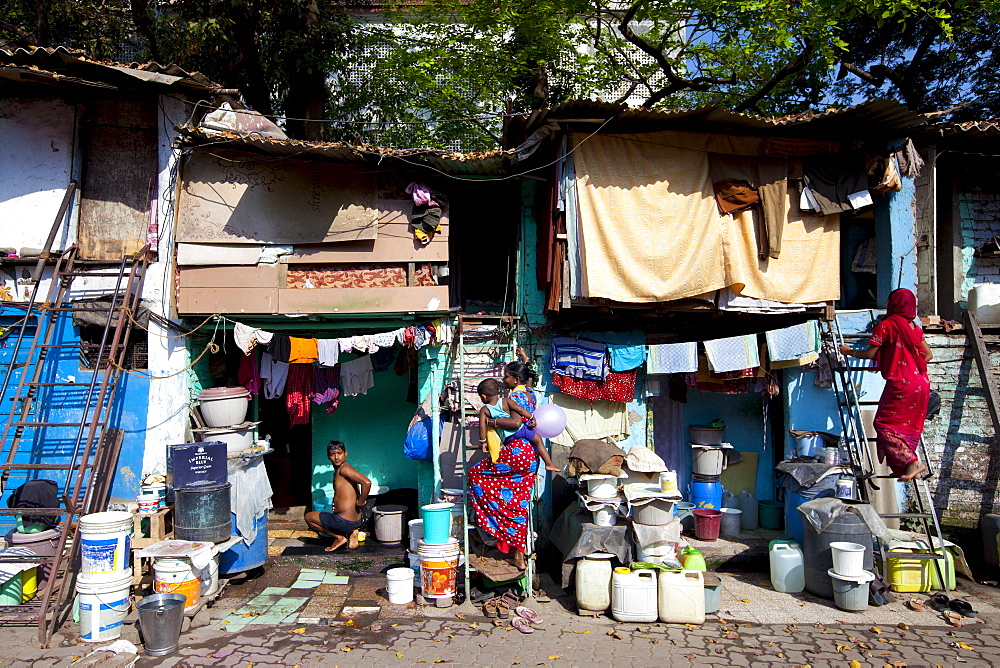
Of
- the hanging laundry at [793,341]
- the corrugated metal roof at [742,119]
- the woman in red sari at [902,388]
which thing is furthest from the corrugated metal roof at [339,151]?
the woman in red sari at [902,388]

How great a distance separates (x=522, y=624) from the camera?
6.48 meters

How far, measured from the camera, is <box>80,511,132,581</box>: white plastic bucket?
6195 millimetres

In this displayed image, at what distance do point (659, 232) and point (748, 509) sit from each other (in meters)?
4.30

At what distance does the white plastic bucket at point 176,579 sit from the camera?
648 centimetres

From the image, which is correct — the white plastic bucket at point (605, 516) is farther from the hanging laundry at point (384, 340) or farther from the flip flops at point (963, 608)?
the flip flops at point (963, 608)

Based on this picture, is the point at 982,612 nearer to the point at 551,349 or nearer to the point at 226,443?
the point at 551,349

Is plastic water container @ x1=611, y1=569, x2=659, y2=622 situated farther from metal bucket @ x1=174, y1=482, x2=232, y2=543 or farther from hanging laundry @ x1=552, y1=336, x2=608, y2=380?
metal bucket @ x1=174, y1=482, x2=232, y2=543

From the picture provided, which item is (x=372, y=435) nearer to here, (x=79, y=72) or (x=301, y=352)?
(x=301, y=352)

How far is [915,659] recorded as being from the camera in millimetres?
5770

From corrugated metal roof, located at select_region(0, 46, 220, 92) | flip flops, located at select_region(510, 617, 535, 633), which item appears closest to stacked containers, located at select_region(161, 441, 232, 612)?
flip flops, located at select_region(510, 617, 535, 633)

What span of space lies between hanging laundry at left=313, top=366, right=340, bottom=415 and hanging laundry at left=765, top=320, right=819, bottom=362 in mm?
5697

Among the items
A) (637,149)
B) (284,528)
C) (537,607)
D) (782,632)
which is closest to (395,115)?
(637,149)

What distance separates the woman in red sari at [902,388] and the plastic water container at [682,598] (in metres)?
2.80

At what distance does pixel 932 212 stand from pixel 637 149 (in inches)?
162
